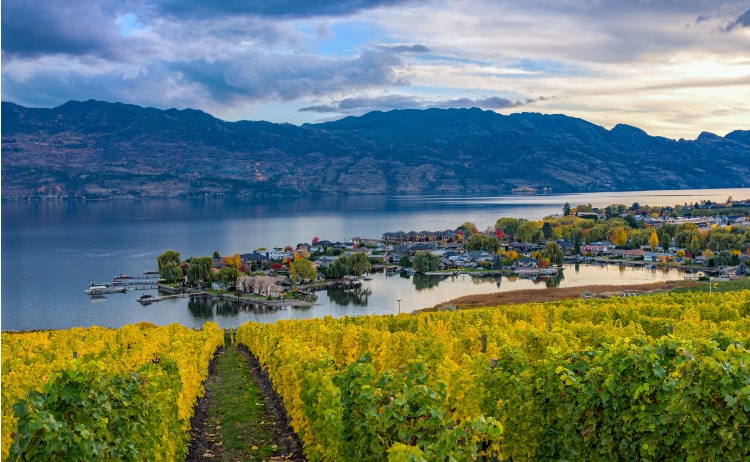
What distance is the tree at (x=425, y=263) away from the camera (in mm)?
81875

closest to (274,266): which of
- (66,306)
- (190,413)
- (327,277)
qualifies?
(327,277)

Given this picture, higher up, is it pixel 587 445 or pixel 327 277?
pixel 587 445

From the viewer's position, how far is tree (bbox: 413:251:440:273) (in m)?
81.9

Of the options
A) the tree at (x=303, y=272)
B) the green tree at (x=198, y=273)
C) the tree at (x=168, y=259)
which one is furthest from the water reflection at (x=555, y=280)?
the tree at (x=168, y=259)

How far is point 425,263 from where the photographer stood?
270 ft

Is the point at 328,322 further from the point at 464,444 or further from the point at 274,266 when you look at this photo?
the point at 274,266

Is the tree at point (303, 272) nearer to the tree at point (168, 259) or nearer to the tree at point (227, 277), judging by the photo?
the tree at point (227, 277)

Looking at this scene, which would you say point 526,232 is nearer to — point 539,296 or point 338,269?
point 338,269

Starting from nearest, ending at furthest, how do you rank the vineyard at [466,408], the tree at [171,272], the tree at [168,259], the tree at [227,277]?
the vineyard at [466,408] → the tree at [227,277] → the tree at [171,272] → the tree at [168,259]

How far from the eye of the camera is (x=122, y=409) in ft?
28.7

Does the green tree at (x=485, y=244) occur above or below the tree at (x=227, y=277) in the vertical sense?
above

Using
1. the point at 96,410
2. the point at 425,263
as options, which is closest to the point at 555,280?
the point at 425,263

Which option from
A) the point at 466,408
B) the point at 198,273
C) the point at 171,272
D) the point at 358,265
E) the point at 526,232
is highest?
the point at 466,408

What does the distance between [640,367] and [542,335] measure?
22.1 ft
